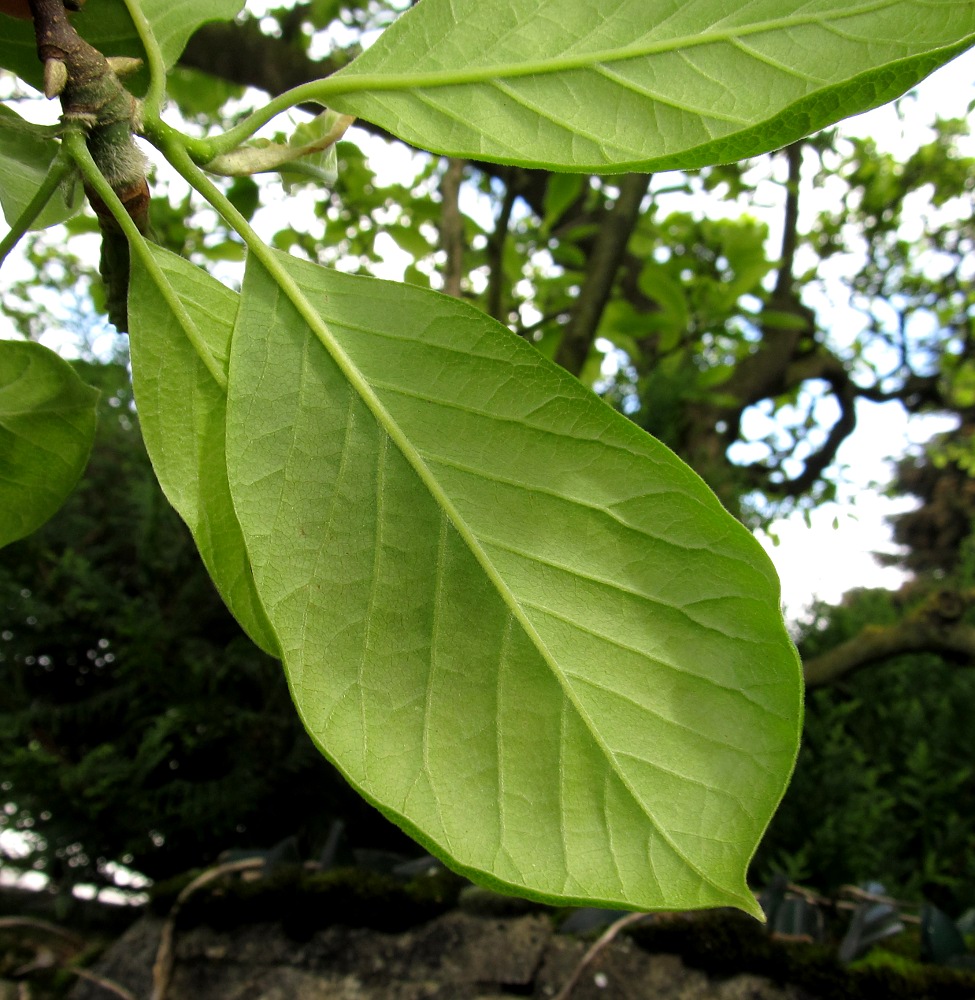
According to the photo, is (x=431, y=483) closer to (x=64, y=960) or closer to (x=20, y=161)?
(x=20, y=161)

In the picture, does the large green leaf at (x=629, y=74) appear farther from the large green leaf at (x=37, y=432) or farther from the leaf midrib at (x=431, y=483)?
the large green leaf at (x=37, y=432)

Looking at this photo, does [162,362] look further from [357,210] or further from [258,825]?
[357,210]

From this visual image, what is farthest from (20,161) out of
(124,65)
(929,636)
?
(929,636)

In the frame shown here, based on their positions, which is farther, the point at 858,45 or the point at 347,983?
the point at 347,983

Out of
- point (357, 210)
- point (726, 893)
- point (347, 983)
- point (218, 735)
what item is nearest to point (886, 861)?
point (347, 983)

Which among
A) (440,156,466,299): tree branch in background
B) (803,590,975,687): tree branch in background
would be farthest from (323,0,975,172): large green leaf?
(803,590,975,687): tree branch in background
